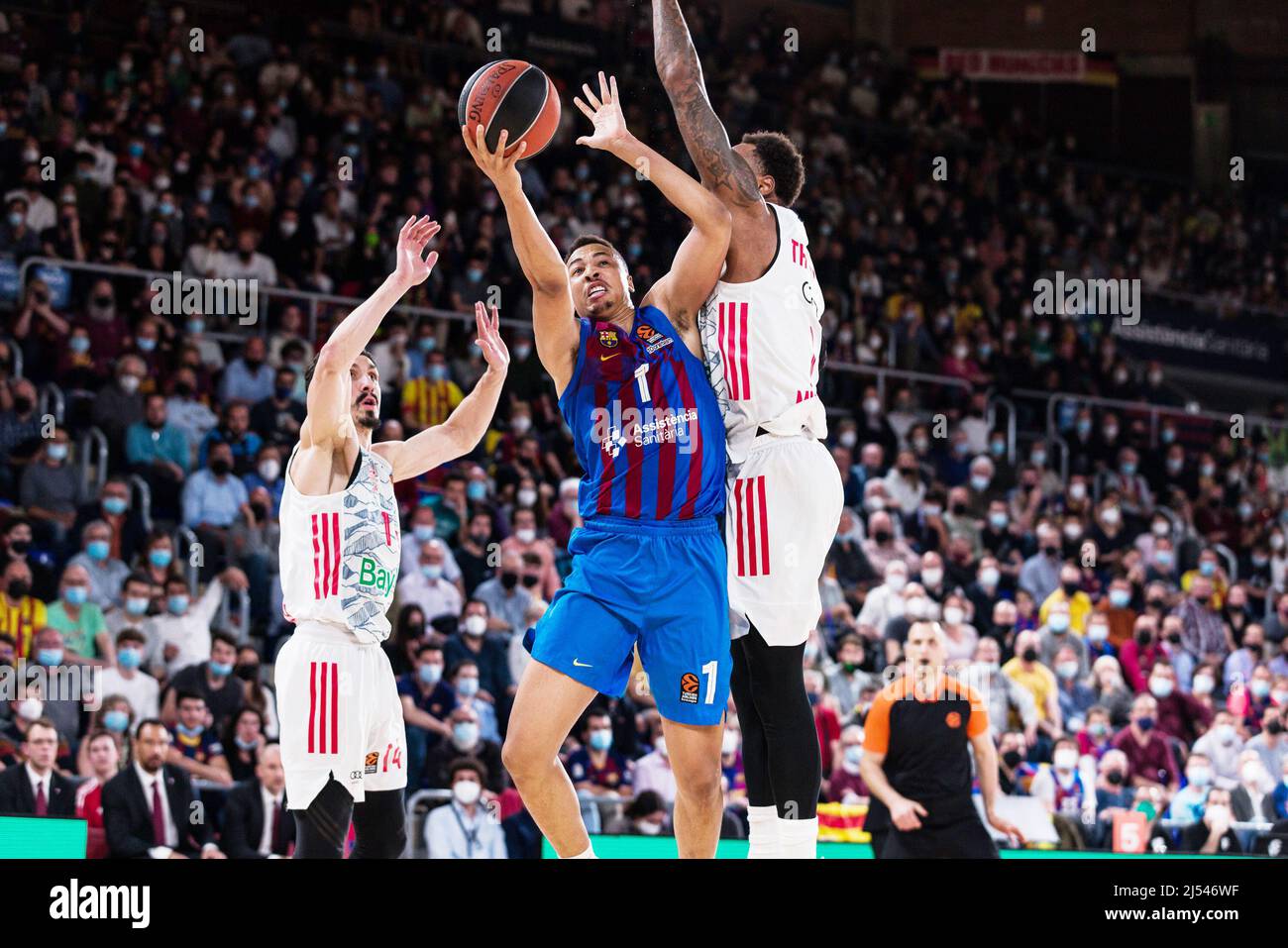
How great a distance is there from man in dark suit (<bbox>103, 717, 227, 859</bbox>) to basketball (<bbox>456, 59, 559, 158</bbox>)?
470cm

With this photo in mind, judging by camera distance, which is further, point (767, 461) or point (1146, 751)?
point (1146, 751)

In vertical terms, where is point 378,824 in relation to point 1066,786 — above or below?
above

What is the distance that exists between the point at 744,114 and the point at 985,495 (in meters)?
6.09

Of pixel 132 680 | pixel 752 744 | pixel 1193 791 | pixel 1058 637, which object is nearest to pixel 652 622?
pixel 752 744

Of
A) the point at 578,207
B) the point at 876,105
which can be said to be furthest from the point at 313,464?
the point at 876,105

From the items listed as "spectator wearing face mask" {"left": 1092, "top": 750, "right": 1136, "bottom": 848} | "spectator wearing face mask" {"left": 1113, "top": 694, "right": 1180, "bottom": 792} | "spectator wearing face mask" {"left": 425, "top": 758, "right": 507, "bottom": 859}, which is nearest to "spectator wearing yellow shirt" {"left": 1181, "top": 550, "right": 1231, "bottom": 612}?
"spectator wearing face mask" {"left": 1113, "top": 694, "right": 1180, "bottom": 792}

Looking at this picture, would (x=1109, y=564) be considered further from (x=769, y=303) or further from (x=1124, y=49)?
(x=1124, y=49)

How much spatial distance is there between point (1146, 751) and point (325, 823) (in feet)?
26.5

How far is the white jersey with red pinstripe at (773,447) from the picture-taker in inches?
215

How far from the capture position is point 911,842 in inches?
310

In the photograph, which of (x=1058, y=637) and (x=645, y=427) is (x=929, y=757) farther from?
(x=1058, y=637)

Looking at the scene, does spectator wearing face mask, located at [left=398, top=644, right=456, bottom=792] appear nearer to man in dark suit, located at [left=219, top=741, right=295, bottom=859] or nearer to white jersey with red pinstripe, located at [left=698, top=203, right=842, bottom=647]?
man in dark suit, located at [left=219, top=741, right=295, bottom=859]

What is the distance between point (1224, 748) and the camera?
489 inches

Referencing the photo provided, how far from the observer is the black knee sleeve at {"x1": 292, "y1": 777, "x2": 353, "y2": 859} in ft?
19.2
